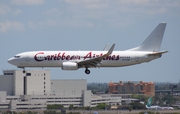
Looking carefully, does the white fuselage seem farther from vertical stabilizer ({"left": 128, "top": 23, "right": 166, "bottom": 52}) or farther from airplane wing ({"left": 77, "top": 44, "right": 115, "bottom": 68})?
vertical stabilizer ({"left": 128, "top": 23, "right": 166, "bottom": 52})

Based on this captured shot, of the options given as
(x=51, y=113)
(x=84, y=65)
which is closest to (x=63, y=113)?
(x=51, y=113)

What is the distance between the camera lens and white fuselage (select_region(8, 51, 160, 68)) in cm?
11869

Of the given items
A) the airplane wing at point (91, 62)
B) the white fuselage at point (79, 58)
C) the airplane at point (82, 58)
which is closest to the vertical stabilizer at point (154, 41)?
the airplane at point (82, 58)

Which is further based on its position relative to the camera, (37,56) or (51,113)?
(51,113)

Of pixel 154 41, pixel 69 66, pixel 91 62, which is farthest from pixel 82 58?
pixel 154 41

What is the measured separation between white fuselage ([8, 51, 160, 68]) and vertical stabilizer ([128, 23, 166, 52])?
341 centimetres

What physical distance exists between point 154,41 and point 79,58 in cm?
1612

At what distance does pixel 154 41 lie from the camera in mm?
123188

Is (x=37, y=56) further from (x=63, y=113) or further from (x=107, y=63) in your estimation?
(x=63, y=113)

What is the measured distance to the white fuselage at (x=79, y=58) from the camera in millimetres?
118688

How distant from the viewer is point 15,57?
122000 millimetres

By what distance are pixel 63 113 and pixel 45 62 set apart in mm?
23871

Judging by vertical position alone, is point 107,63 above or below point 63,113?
above

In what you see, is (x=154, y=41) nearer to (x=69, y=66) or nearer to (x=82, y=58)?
(x=82, y=58)
